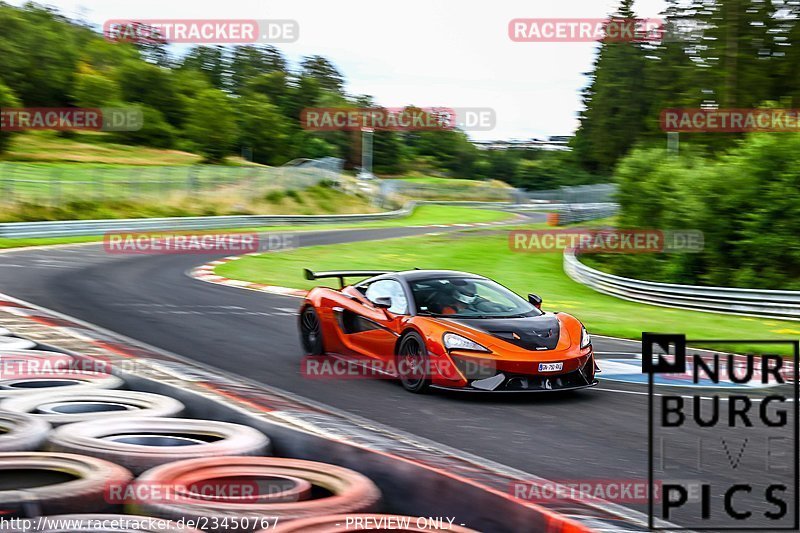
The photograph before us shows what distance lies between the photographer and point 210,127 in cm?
8362

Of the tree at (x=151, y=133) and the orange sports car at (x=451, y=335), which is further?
the tree at (x=151, y=133)

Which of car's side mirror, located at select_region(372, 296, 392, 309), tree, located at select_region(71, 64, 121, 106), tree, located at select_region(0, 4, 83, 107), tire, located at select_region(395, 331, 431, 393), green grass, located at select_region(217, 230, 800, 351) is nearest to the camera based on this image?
tire, located at select_region(395, 331, 431, 393)

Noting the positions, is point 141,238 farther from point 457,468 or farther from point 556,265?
point 457,468

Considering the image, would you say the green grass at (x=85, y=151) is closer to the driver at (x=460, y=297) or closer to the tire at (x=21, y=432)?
the driver at (x=460, y=297)

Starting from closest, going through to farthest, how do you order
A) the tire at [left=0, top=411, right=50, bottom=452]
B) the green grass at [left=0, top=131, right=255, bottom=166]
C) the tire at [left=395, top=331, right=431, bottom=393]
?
the tire at [left=0, top=411, right=50, bottom=452] → the tire at [left=395, top=331, right=431, bottom=393] → the green grass at [left=0, top=131, right=255, bottom=166]

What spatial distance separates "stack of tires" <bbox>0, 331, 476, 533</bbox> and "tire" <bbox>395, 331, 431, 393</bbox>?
2.97 metres

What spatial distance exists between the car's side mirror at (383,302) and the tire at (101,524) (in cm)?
581

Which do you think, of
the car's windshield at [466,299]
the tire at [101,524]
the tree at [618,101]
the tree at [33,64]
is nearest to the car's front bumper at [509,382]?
the car's windshield at [466,299]

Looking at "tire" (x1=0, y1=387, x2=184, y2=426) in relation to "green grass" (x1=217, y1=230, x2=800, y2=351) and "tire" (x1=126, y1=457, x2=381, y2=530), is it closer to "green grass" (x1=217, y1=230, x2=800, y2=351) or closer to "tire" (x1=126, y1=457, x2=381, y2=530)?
"tire" (x1=126, y1=457, x2=381, y2=530)

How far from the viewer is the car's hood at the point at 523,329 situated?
8844 mm

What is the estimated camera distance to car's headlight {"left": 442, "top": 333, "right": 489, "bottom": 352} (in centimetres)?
872

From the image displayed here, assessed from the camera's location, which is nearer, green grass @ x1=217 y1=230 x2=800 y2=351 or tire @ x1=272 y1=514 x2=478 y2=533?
tire @ x1=272 y1=514 x2=478 y2=533

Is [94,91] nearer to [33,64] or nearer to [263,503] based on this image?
[33,64]

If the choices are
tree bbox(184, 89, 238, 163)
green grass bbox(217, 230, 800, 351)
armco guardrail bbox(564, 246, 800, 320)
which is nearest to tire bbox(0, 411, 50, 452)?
green grass bbox(217, 230, 800, 351)
